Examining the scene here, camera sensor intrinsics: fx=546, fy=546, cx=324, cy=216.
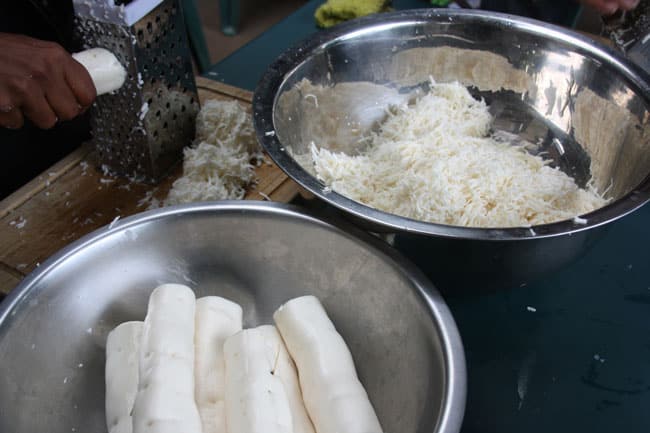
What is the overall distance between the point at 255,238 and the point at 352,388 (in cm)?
41

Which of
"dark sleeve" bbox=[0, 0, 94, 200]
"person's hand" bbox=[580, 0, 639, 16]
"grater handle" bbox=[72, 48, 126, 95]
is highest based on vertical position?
"person's hand" bbox=[580, 0, 639, 16]

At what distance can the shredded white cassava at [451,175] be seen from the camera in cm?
133

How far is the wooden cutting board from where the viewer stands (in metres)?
1.48

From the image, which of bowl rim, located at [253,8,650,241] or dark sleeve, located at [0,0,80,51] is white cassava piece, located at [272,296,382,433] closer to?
bowl rim, located at [253,8,650,241]

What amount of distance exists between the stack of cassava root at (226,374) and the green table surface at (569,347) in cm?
36

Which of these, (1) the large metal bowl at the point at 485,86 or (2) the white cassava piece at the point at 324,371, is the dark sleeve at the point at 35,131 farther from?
(2) the white cassava piece at the point at 324,371

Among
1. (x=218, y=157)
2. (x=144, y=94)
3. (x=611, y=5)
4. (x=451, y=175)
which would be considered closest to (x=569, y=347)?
(x=451, y=175)

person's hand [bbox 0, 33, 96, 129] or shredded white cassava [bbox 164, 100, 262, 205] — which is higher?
person's hand [bbox 0, 33, 96, 129]

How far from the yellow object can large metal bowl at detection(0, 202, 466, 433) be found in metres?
1.28

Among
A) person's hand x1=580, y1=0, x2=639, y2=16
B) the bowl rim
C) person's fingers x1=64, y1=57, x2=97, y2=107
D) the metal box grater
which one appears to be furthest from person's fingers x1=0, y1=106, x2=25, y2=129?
person's hand x1=580, y1=0, x2=639, y2=16

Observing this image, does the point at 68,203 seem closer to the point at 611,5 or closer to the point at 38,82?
the point at 38,82

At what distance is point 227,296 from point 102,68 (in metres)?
0.69

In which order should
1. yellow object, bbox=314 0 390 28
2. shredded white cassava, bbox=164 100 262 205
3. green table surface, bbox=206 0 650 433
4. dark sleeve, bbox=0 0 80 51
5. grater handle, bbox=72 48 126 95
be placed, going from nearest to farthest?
green table surface, bbox=206 0 650 433, grater handle, bbox=72 48 126 95, shredded white cassava, bbox=164 100 262 205, dark sleeve, bbox=0 0 80 51, yellow object, bbox=314 0 390 28

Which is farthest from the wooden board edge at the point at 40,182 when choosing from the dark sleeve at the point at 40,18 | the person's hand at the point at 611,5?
the person's hand at the point at 611,5
